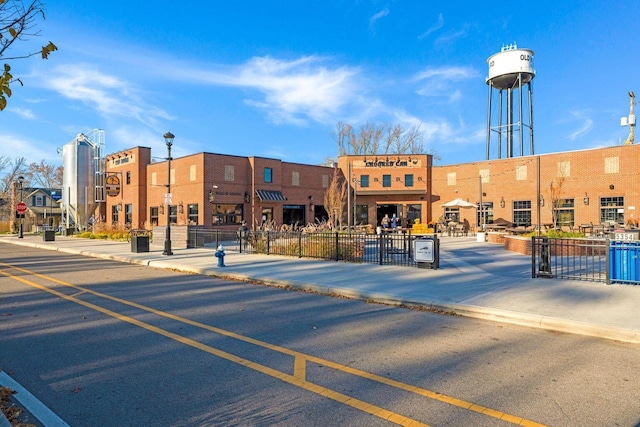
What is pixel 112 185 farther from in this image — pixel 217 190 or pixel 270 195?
pixel 270 195

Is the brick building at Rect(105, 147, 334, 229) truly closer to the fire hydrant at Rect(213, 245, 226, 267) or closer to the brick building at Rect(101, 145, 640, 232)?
the brick building at Rect(101, 145, 640, 232)

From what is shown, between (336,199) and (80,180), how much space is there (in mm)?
27504

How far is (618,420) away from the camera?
361cm

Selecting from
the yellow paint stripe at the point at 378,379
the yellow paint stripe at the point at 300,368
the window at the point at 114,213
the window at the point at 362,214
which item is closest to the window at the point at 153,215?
the window at the point at 114,213

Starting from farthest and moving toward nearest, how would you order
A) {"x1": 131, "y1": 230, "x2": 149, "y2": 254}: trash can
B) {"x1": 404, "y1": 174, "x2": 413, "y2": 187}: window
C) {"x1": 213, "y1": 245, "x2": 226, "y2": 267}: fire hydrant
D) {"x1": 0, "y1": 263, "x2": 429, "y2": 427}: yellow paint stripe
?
{"x1": 404, "y1": 174, "x2": 413, "y2": 187}: window, {"x1": 131, "y1": 230, "x2": 149, "y2": 254}: trash can, {"x1": 213, "y1": 245, "x2": 226, "y2": 267}: fire hydrant, {"x1": 0, "y1": 263, "x2": 429, "y2": 427}: yellow paint stripe

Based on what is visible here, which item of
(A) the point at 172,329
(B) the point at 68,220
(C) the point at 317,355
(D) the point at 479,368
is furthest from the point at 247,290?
(B) the point at 68,220

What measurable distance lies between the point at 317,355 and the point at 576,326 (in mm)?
4398

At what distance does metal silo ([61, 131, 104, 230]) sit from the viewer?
4338cm

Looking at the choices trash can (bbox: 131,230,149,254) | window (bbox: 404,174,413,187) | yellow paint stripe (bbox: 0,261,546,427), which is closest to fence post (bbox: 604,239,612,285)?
yellow paint stripe (bbox: 0,261,546,427)

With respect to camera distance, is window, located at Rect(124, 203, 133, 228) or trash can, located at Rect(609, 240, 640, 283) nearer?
trash can, located at Rect(609, 240, 640, 283)

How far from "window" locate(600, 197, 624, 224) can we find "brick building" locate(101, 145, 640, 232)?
7 centimetres

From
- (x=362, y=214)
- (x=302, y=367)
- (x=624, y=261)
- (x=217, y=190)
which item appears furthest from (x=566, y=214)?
(x=302, y=367)

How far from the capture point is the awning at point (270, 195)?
36750mm

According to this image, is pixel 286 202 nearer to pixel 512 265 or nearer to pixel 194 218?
pixel 194 218
